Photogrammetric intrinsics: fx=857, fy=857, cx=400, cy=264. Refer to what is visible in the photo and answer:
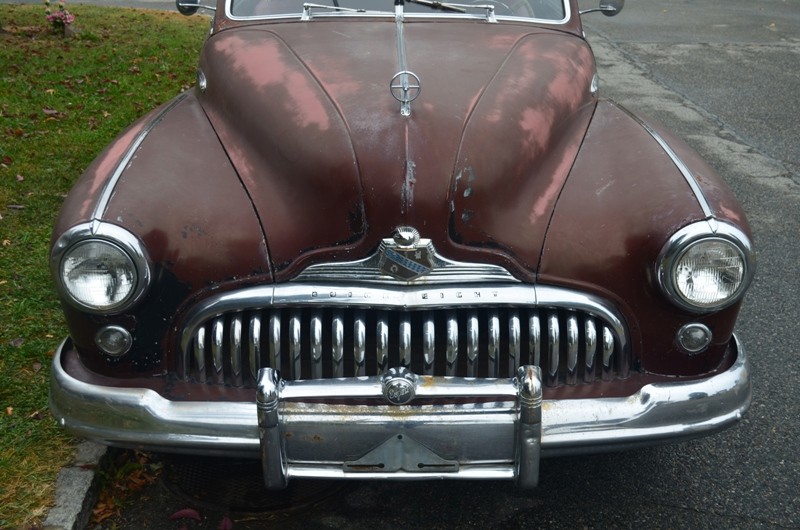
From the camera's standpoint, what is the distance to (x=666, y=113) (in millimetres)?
7570

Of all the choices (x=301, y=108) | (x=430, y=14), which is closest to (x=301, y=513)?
(x=301, y=108)

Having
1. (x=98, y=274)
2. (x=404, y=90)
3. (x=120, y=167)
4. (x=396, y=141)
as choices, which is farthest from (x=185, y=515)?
(x=404, y=90)

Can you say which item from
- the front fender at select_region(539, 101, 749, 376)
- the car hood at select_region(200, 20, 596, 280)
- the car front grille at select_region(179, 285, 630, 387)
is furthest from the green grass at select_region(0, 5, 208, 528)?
the front fender at select_region(539, 101, 749, 376)

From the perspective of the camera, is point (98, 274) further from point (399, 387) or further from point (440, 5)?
point (440, 5)

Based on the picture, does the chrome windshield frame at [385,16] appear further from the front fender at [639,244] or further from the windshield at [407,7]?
the front fender at [639,244]

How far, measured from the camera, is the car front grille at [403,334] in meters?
2.37

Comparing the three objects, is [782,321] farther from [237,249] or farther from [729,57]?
[729,57]

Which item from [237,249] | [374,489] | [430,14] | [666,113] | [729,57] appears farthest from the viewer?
[729,57]

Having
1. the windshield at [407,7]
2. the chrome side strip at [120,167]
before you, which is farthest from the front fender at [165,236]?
the windshield at [407,7]

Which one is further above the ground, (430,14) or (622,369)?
(430,14)

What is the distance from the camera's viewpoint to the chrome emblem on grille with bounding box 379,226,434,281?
241 centimetres

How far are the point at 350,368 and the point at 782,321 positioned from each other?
8.21 ft

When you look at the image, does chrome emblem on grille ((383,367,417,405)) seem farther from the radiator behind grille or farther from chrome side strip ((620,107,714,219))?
chrome side strip ((620,107,714,219))

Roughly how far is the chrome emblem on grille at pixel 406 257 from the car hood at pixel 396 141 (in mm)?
45
